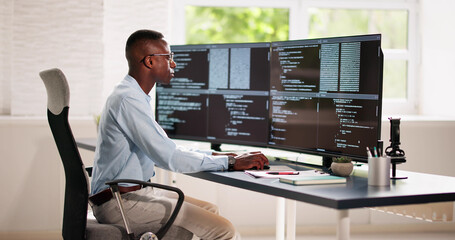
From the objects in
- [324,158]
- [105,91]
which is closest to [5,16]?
[105,91]

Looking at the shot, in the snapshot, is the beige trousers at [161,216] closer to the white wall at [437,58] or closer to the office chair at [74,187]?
the office chair at [74,187]

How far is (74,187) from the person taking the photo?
2.17 metres

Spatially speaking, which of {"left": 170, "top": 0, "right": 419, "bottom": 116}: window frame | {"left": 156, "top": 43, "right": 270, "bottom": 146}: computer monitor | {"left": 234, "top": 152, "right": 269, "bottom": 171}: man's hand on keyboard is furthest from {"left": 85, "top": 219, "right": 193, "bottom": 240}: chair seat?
{"left": 170, "top": 0, "right": 419, "bottom": 116}: window frame

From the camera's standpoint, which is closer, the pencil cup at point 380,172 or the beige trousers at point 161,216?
the pencil cup at point 380,172

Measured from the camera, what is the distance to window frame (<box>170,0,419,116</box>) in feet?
14.5

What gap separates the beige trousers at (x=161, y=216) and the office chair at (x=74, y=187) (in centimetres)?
5

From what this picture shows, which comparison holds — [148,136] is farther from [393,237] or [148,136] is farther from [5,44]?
[393,237]

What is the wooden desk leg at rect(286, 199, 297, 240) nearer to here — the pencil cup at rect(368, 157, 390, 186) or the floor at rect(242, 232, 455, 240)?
the pencil cup at rect(368, 157, 390, 186)

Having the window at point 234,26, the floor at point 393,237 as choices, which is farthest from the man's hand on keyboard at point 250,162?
the window at point 234,26

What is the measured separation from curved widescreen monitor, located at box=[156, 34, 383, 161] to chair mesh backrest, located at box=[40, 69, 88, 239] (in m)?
1.08

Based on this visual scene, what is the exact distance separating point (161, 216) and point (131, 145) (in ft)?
1.01

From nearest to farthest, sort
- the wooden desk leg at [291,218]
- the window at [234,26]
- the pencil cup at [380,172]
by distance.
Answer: the pencil cup at [380,172] → the wooden desk leg at [291,218] → the window at [234,26]

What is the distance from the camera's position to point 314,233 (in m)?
4.32

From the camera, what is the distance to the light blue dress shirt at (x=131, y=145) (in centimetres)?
229
